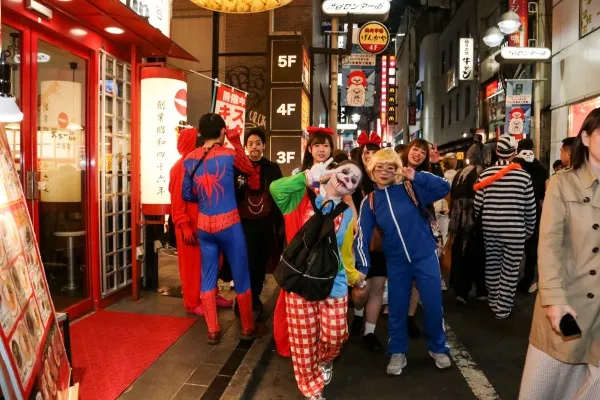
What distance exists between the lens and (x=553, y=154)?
14.6 metres

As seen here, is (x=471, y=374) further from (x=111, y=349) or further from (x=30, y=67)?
(x=30, y=67)

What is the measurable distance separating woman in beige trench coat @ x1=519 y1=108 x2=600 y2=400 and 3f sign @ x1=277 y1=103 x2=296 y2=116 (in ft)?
A: 28.2

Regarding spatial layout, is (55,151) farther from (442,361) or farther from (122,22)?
(442,361)

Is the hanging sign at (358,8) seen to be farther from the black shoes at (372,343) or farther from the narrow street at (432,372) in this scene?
the black shoes at (372,343)

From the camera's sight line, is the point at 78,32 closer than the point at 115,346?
No

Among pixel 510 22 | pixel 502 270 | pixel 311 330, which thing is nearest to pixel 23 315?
pixel 311 330

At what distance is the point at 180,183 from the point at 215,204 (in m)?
1.10

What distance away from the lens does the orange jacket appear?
5.55 metres

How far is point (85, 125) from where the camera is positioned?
19.7 ft

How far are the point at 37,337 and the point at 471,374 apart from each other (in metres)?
3.88

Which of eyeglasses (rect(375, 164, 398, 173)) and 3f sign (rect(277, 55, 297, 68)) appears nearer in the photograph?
eyeglasses (rect(375, 164, 398, 173))

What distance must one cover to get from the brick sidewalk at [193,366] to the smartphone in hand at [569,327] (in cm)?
263

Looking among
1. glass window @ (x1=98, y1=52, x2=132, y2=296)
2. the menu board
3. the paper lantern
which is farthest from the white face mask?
the menu board

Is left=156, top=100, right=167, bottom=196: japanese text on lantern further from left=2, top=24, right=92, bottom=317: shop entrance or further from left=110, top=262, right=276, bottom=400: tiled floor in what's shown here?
left=110, top=262, right=276, bottom=400: tiled floor
